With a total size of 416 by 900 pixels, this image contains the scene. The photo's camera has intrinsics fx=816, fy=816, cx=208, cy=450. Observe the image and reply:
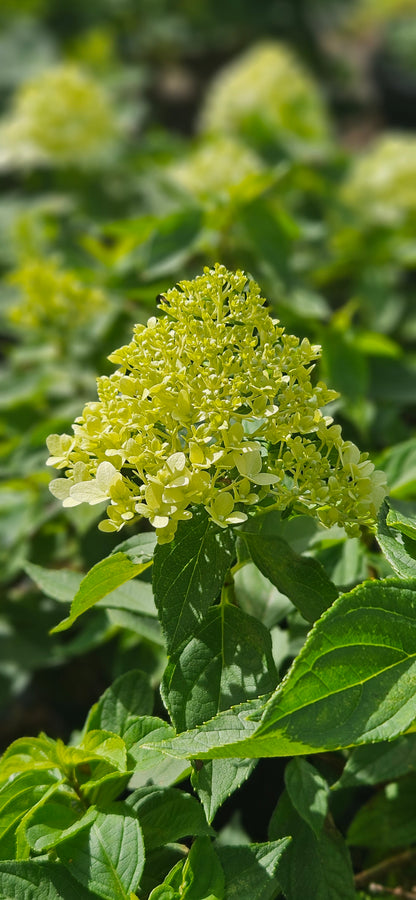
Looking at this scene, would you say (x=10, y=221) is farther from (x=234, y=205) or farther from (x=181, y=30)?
(x=181, y=30)

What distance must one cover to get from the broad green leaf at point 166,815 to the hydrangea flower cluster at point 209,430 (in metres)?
0.24

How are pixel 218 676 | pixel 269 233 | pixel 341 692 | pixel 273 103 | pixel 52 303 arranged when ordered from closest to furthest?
pixel 341 692 < pixel 218 676 < pixel 52 303 < pixel 269 233 < pixel 273 103

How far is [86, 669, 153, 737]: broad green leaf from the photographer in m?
0.75

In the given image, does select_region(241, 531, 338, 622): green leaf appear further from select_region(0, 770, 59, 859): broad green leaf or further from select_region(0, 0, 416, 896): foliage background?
select_region(0, 770, 59, 859): broad green leaf

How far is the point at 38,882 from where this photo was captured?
0.62 metres

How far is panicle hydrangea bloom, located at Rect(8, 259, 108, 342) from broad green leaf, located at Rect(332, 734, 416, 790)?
95cm

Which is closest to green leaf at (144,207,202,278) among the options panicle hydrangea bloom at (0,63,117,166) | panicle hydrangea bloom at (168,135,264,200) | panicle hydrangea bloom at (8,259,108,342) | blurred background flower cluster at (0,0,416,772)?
blurred background flower cluster at (0,0,416,772)

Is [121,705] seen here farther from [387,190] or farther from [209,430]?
[387,190]

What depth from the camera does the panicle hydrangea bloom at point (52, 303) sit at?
1.43 m

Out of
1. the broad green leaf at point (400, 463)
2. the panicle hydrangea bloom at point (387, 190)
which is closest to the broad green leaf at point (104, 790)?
the broad green leaf at point (400, 463)

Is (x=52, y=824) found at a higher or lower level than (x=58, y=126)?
lower

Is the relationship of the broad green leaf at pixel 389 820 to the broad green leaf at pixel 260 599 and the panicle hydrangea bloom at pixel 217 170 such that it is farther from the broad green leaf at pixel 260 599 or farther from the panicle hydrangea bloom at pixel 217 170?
the panicle hydrangea bloom at pixel 217 170

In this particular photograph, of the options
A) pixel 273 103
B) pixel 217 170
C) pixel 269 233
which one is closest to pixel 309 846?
pixel 269 233

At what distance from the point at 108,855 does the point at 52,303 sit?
1.02m
